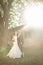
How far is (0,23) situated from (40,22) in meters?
0.32

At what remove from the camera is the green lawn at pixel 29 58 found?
4.54 feet

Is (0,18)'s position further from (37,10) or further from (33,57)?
(33,57)

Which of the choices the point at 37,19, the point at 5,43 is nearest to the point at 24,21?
the point at 37,19

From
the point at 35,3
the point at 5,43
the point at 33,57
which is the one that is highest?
the point at 35,3

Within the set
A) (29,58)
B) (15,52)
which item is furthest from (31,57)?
(15,52)

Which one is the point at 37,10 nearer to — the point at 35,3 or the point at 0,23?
the point at 35,3

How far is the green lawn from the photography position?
1.38 metres

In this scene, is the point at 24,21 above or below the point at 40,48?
above

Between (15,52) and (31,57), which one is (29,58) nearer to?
(31,57)

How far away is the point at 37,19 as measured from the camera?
1.41 metres

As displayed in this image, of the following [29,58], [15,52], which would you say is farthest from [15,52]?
[29,58]

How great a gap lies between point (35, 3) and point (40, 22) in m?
0.16

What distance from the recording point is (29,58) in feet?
4.57

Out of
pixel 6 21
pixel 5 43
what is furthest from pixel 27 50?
pixel 6 21
